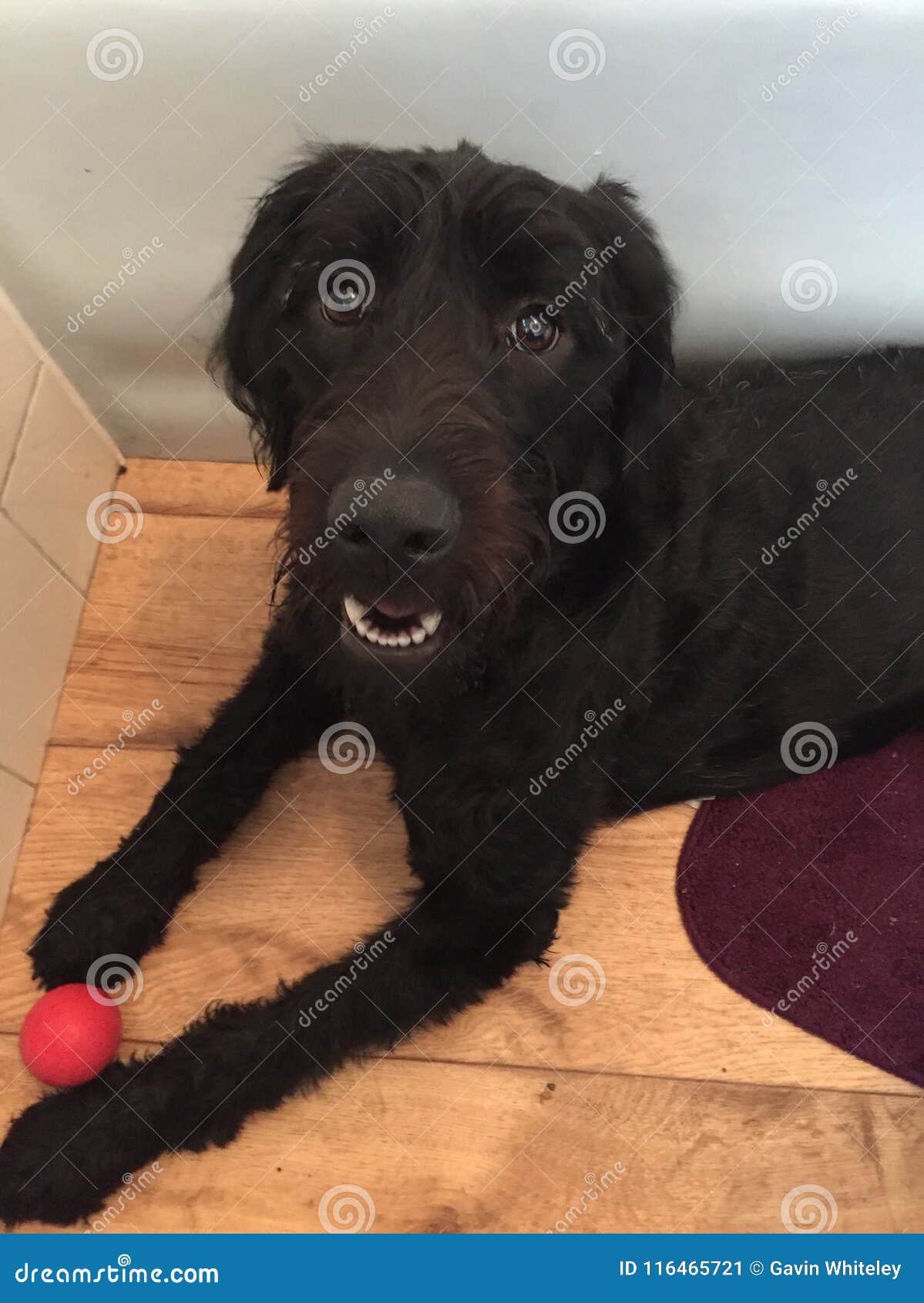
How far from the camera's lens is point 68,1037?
60.2 inches

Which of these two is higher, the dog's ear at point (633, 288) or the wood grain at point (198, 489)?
the dog's ear at point (633, 288)

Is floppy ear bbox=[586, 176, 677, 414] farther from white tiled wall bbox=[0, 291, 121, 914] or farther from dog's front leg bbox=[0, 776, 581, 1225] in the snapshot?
white tiled wall bbox=[0, 291, 121, 914]

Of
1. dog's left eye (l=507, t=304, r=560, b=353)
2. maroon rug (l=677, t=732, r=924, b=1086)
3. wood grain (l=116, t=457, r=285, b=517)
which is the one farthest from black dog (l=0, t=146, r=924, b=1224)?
wood grain (l=116, t=457, r=285, b=517)

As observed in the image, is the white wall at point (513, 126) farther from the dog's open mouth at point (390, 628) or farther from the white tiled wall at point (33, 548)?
the dog's open mouth at point (390, 628)

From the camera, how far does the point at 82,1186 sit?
58.8 inches

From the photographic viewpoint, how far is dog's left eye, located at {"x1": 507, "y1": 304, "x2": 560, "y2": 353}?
125 centimetres

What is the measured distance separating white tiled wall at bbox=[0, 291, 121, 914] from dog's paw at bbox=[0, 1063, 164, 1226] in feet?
1.50

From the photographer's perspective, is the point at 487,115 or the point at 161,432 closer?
the point at 487,115

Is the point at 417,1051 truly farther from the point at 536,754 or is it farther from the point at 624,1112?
the point at 536,754

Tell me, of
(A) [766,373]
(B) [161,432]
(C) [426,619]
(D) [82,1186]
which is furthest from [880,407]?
(D) [82,1186]

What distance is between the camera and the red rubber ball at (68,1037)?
1.53m

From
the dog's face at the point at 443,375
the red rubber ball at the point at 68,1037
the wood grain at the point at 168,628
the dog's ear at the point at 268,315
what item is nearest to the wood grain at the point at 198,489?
the wood grain at the point at 168,628

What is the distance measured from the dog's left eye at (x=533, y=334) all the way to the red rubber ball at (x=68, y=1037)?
1372 mm

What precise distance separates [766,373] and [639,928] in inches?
46.9
